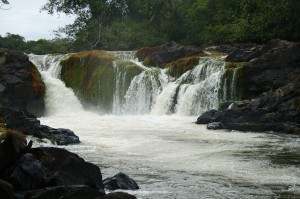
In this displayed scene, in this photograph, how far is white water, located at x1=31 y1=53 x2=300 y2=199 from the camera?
11.9m

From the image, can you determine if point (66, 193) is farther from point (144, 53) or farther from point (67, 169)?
point (144, 53)

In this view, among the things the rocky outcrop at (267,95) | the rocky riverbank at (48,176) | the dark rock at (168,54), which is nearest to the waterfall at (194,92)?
the rocky outcrop at (267,95)

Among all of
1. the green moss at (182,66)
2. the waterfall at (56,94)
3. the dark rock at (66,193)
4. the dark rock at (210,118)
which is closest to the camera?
the dark rock at (66,193)

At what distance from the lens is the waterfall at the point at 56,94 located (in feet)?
125

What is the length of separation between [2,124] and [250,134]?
11.9m

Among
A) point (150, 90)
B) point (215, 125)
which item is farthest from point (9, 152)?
point (150, 90)

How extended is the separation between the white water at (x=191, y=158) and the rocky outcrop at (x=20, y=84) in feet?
Answer: 21.5

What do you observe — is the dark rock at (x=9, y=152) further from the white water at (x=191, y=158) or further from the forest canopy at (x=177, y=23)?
the forest canopy at (x=177, y=23)

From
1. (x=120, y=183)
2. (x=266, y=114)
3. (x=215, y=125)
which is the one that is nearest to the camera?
(x=120, y=183)

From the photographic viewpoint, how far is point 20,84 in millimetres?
35625

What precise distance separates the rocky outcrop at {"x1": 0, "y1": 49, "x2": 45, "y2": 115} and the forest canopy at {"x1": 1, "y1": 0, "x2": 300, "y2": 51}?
791 centimetres

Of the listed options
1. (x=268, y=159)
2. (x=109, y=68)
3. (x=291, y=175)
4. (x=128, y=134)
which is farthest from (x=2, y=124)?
(x=109, y=68)

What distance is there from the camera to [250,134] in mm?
23344

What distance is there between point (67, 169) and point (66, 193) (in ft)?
6.95
